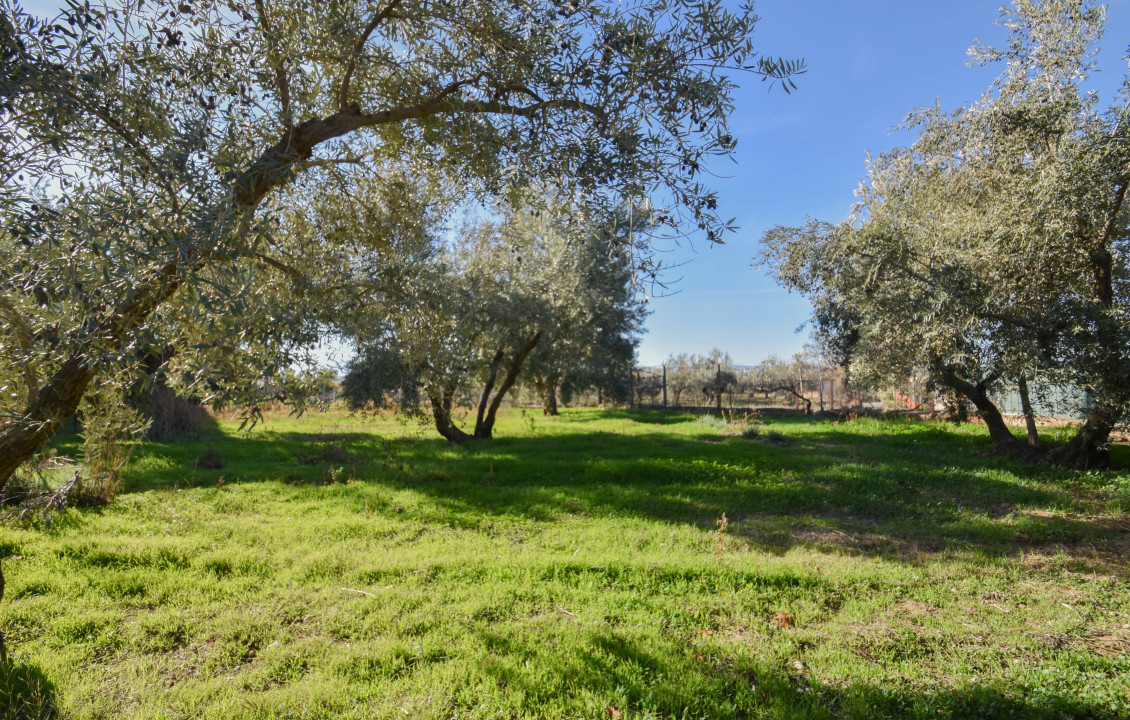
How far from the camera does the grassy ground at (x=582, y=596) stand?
406 cm

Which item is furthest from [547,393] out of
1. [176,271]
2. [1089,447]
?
[176,271]

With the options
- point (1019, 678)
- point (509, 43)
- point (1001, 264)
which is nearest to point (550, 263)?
point (1001, 264)

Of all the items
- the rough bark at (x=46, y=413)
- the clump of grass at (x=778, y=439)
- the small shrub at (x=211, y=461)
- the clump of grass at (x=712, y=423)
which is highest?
the rough bark at (x=46, y=413)

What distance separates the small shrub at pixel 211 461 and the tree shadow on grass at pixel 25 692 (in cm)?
872

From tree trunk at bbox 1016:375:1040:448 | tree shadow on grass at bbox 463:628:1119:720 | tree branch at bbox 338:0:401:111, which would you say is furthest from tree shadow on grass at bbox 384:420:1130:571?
tree branch at bbox 338:0:401:111

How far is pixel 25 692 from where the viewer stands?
13.0 feet

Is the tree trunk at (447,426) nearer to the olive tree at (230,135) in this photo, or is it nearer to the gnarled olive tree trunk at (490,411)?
the gnarled olive tree trunk at (490,411)

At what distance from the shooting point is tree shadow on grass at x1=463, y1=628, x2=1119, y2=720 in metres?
3.90

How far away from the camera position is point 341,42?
15.1ft

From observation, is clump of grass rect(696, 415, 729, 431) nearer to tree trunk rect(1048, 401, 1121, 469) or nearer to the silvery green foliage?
the silvery green foliage

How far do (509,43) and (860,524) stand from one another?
26.2ft

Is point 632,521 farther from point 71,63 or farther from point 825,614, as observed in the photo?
point 71,63

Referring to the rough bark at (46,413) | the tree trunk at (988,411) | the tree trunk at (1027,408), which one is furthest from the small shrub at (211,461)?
the tree trunk at (1027,408)

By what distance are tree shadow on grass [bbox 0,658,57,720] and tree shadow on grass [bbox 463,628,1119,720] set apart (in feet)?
9.11
